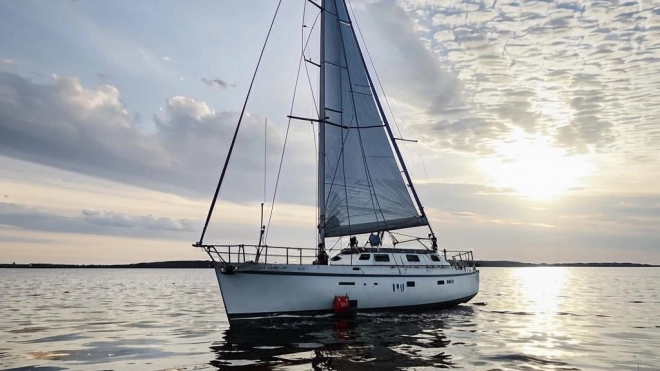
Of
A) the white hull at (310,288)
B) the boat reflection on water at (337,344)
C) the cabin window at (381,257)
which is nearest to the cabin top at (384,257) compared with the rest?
the cabin window at (381,257)

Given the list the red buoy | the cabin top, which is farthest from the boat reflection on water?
the cabin top

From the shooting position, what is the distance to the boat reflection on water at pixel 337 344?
47.9 feet

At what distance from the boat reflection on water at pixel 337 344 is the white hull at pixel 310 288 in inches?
22.9

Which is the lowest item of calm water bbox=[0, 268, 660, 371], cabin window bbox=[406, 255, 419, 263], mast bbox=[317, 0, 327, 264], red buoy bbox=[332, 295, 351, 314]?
calm water bbox=[0, 268, 660, 371]

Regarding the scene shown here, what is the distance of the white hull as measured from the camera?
21719 millimetres

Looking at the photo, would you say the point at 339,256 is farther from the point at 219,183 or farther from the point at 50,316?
the point at 50,316

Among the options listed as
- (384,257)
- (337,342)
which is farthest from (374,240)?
(337,342)

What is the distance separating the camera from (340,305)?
22750 mm

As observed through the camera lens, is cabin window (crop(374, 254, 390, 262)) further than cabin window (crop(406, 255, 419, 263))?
No

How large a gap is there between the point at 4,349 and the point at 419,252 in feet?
65.0

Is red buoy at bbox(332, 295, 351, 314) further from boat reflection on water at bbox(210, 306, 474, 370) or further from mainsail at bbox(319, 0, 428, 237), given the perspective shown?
mainsail at bbox(319, 0, 428, 237)

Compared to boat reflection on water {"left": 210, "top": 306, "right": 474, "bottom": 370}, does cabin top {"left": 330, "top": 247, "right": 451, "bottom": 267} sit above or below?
above

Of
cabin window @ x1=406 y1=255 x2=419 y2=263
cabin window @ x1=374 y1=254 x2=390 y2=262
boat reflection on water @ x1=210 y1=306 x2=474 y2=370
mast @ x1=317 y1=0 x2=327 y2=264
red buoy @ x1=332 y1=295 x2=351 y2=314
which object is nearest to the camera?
boat reflection on water @ x1=210 y1=306 x2=474 y2=370

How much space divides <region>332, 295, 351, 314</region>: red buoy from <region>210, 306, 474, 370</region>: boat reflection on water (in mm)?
502
